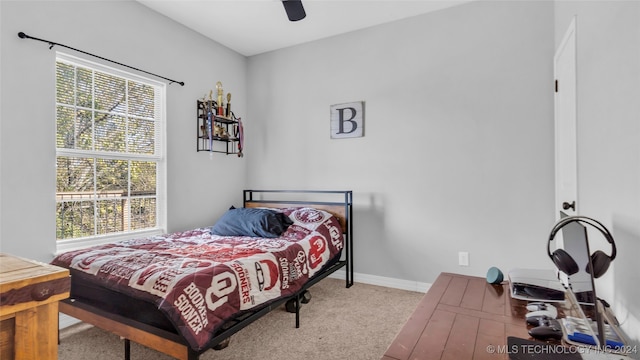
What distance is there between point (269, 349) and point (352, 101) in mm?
2527

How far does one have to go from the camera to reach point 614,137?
1271 mm

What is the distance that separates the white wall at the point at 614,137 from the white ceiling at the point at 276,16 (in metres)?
1.68

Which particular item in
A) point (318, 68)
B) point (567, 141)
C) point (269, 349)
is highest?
point (318, 68)

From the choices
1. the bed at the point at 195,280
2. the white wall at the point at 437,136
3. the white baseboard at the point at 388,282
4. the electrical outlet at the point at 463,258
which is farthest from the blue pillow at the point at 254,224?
the electrical outlet at the point at 463,258

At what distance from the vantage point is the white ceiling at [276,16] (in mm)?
2912

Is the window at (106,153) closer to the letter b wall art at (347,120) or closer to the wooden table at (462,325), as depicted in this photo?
the letter b wall art at (347,120)

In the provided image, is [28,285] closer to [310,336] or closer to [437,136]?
[310,336]

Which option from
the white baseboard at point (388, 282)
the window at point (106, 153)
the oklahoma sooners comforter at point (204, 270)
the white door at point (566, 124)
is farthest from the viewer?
the white baseboard at point (388, 282)

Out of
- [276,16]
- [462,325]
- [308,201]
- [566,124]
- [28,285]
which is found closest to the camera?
[28,285]

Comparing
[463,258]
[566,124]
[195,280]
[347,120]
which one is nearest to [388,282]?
[463,258]

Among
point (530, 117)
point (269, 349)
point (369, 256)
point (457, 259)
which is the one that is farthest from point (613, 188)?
point (369, 256)

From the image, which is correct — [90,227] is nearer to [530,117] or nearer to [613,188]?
[613,188]

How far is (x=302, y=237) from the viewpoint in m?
2.75

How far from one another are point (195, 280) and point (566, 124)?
2.60 m
